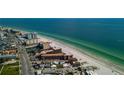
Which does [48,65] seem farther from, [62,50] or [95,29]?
[95,29]

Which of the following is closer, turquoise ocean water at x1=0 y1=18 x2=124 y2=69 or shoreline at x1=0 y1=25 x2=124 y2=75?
shoreline at x1=0 y1=25 x2=124 y2=75

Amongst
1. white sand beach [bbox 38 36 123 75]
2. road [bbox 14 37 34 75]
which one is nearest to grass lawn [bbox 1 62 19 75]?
road [bbox 14 37 34 75]

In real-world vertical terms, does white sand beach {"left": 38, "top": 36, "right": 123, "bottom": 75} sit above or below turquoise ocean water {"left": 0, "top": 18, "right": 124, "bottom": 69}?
below

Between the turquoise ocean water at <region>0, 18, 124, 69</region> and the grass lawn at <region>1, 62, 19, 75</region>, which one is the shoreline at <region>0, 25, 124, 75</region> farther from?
the grass lawn at <region>1, 62, 19, 75</region>

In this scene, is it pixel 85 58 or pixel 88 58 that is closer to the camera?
pixel 85 58

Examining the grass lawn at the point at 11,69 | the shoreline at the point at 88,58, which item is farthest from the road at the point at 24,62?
the shoreline at the point at 88,58

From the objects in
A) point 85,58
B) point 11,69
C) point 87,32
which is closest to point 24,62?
point 11,69

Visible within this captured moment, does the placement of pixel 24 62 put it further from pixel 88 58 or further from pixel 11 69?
pixel 88 58
